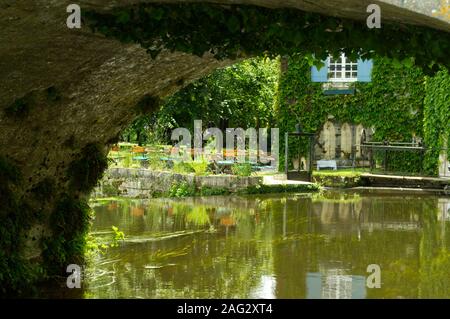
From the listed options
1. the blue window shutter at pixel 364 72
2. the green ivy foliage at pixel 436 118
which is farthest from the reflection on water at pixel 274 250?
the blue window shutter at pixel 364 72

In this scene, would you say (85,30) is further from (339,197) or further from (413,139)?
(413,139)

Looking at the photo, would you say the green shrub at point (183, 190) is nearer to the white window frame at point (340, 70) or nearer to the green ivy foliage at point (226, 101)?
the green ivy foliage at point (226, 101)

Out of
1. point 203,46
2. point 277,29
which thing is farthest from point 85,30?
point 277,29

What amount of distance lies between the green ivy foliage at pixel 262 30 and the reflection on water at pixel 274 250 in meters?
2.86

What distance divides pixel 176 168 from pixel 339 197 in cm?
471

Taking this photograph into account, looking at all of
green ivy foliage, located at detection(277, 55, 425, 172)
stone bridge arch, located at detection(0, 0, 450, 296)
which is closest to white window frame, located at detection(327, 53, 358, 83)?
green ivy foliage, located at detection(277, 55, 425, 172)

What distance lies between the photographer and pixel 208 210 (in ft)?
44.3

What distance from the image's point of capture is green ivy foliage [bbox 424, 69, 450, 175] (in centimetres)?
1816

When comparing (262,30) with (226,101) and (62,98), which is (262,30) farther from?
(226,101)

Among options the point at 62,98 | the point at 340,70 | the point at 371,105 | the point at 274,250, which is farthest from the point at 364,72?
the point at 62,98

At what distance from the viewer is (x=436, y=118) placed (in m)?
18.6

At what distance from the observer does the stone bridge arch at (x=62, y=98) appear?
→ 13.7 feet

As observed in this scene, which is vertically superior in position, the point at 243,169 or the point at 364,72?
the point at 364,72

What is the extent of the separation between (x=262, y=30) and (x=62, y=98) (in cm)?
226
